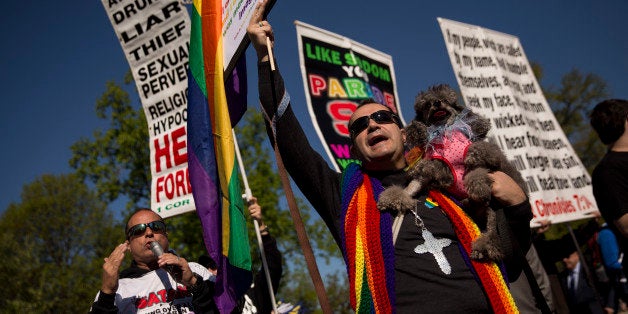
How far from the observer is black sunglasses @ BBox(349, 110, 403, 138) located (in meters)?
2.25

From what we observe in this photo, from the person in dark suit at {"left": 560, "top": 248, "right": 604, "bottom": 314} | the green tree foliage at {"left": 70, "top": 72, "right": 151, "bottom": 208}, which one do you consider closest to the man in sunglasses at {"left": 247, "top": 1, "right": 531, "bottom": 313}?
the person in dark suit at {"left": 560, "top": 248, "right": 604, "bottom": 314}

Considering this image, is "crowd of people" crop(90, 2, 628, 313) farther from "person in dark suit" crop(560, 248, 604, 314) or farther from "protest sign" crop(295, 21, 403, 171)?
"person in dark suit" crop(560, 248, 604, 314)

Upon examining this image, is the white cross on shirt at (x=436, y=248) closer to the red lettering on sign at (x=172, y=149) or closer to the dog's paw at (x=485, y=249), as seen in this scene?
the dog's paw at (x=485, y=249)

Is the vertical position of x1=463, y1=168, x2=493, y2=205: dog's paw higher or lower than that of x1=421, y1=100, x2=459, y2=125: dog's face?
lower

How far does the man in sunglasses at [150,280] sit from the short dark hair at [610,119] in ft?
7.98

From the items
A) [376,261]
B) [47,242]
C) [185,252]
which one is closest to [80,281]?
[47,242]

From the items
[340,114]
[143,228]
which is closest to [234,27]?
[143,228]

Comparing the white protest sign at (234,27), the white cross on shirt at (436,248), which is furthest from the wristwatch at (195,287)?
the white cross on shirt at (436,248)

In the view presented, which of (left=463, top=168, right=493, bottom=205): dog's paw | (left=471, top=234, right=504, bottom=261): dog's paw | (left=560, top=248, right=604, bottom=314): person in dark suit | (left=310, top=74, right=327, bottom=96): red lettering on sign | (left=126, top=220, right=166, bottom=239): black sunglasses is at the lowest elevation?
(left=560, top=248, right=604, bottom=314): person in dark suit

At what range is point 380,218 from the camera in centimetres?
202

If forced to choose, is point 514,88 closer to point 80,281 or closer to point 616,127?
point 616,127

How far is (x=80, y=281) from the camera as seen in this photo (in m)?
22.6

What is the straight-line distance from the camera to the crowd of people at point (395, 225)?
1877 mm

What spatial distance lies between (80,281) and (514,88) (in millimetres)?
21856
